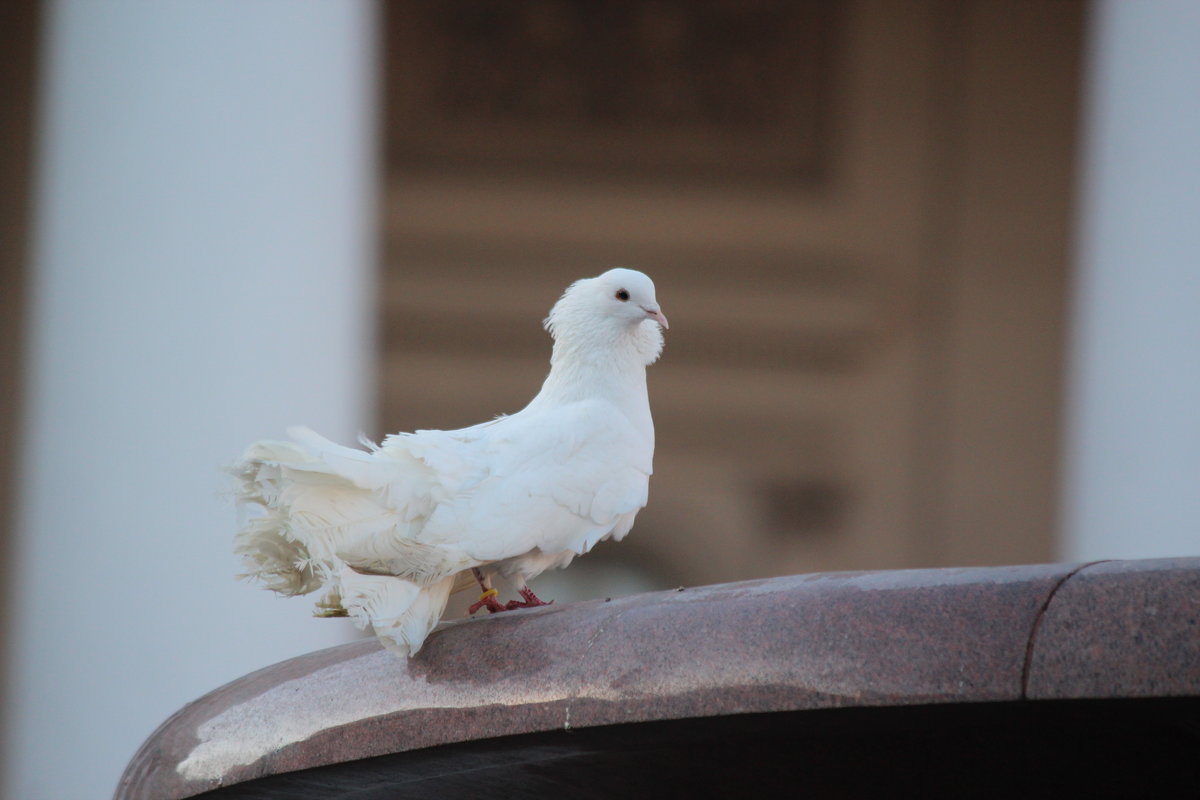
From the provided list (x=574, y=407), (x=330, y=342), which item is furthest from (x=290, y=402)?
(x=574, y=407)

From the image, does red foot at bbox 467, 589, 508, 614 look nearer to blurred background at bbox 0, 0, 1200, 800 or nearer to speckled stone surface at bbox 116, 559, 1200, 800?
speckled stone surface at bbox 116, 559, 1200, 800

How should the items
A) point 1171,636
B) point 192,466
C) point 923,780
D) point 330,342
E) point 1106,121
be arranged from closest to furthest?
point 1171,636, point 923,780, point 192,466, point 330,342, point 1106,121

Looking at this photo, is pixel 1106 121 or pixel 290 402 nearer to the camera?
pixel 290 402

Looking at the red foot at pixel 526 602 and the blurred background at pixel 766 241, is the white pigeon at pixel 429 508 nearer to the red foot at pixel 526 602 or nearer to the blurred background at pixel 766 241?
the red foot at pixel 526 602

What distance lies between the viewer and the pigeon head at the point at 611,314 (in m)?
3.23

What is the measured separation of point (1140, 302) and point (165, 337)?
4.73m

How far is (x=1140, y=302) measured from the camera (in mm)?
6719

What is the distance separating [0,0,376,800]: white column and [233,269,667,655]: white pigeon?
10.4 feet

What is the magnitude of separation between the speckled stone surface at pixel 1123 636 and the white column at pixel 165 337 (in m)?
4.24

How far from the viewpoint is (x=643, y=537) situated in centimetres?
1034

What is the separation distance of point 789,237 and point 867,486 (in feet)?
6.51

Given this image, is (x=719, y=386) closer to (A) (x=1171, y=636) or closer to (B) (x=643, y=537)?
(B) (x=643, y=537)

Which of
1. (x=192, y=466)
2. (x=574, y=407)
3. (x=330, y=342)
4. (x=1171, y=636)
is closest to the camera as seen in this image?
(x=1171, y=636)

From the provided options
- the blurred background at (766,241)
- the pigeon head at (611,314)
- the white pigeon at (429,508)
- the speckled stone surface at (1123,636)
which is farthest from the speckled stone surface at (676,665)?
the blurred background at (766,241)
